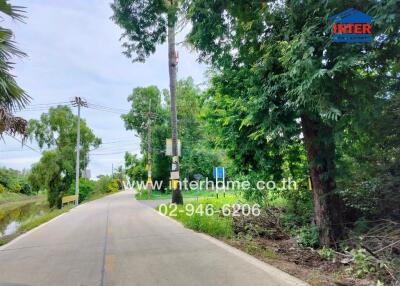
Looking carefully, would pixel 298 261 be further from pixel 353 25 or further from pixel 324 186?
pixel 353 25

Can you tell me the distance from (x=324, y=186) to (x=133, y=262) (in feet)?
15.8

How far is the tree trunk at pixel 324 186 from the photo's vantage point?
841 cm

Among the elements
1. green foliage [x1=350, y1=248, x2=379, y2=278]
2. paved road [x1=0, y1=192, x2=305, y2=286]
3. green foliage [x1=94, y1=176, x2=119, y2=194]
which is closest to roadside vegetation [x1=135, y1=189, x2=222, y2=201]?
paved road [x1=0, y1=192, x2=305, y2=286]

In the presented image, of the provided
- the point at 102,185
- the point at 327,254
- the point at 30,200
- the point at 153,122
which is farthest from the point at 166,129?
the point at 327,254

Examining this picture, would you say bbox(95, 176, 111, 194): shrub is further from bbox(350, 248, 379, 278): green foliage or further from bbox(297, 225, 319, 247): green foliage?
bbox(350, 248, 379, 278): green foliage

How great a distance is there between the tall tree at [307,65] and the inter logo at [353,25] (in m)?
0.11

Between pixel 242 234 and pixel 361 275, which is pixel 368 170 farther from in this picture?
pixel 242 234

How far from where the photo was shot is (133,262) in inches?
302

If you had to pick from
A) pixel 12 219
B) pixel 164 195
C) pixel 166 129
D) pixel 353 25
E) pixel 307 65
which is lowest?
pixel 12 219

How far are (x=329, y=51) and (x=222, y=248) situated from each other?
5288 millimetres

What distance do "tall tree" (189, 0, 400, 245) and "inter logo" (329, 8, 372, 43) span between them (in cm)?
11

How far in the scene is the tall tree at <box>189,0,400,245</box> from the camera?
580 centimetres

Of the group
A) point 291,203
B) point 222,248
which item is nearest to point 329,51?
point 222,248

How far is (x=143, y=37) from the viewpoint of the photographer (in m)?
9.72
